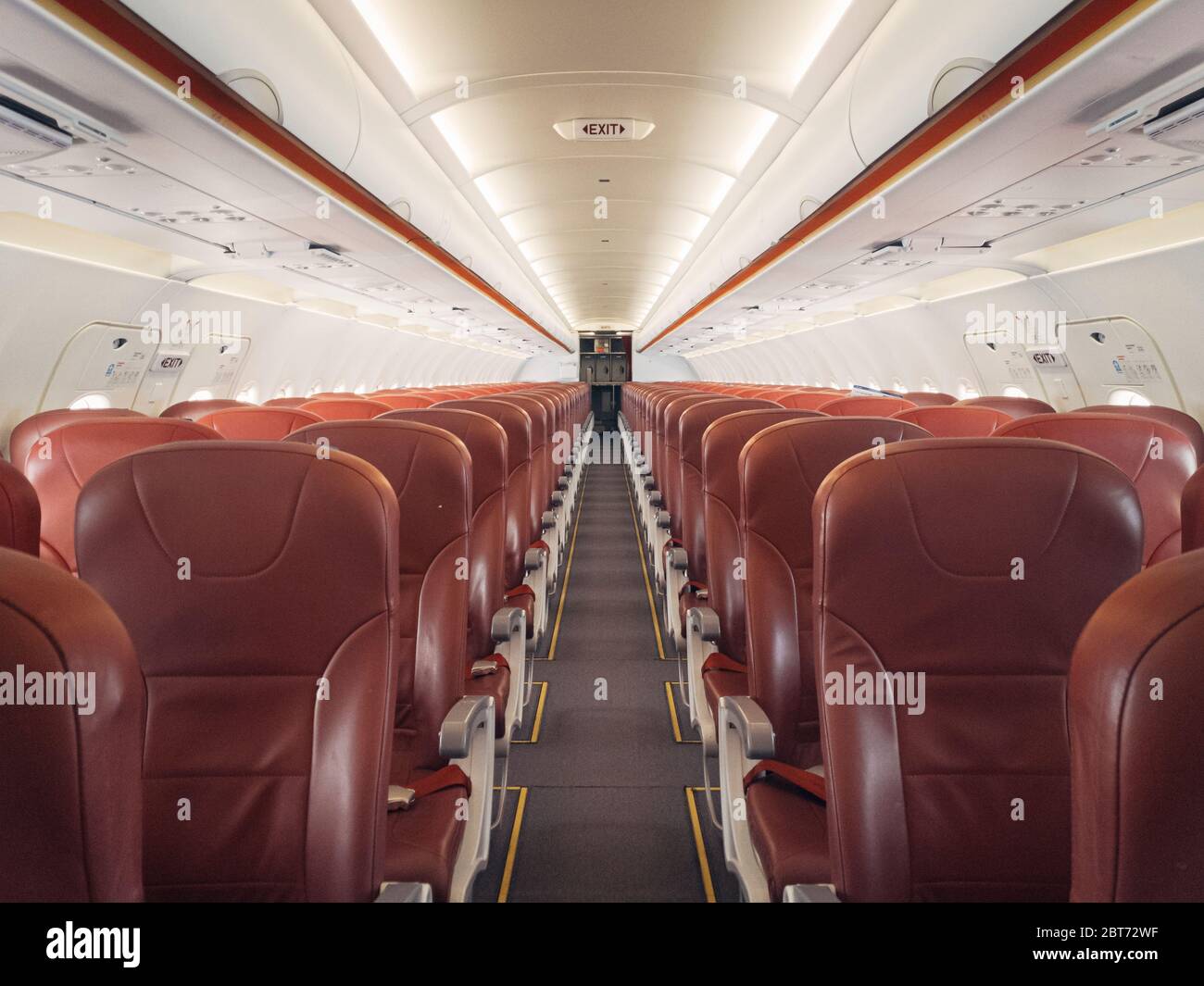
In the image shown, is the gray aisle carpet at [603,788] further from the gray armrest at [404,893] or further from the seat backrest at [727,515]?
the gray armrest at [404,893]

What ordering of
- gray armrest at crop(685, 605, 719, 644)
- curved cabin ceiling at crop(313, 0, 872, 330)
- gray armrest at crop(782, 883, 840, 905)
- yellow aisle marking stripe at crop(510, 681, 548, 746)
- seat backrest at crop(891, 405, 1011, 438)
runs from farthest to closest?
curved cabin ceiling at crop(313, 0, 872, 330) < yellow aisle marking stripe at crop(510, 681, 548, 746) < seat backrest at crop(891, 405, 1011, 438) < gray armrest at crop(685, 605, 719, 644) < gray armrest at crop(782, 883, 840, 905)

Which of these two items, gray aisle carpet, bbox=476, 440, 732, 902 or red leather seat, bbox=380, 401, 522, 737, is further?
red leather seat, bbox=380, 401, 522, 737

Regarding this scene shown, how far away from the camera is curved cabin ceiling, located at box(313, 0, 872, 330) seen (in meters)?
4.07

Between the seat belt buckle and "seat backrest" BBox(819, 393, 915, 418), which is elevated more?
"seat backrest" BBox(819, 393, 915, 418)

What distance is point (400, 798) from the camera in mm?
2025

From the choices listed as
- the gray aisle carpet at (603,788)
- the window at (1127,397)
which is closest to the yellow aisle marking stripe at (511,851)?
the gray aisle carpet at (603,788)

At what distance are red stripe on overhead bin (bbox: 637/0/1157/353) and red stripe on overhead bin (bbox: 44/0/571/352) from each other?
2924 millimetres

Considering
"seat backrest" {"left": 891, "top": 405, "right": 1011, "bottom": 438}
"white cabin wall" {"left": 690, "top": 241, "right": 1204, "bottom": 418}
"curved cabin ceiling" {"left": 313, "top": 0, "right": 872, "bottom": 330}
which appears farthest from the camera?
"white cabin wall" {"left": 690, "top": 241, "right": 1204, "bottom": 418}

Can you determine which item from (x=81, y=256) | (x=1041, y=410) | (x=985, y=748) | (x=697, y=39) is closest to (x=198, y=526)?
(x=985, y=748)

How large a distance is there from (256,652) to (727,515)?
223cm

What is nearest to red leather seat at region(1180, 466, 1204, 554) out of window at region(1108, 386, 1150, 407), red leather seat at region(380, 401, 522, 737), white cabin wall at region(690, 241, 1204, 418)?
red leather seat at region(380, 401, 522, 737)

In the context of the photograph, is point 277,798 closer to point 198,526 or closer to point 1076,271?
point 198,526

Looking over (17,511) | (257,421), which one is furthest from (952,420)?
(17,511)

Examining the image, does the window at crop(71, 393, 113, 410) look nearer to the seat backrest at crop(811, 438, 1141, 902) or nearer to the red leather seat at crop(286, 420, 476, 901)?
the red leather seat at crop(286, 420, 476, 901)
